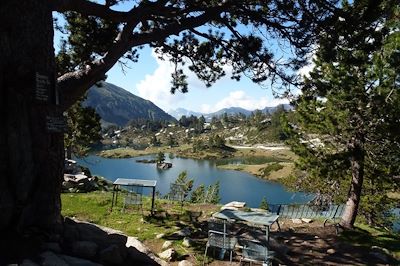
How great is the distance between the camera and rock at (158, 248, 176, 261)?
8211mm

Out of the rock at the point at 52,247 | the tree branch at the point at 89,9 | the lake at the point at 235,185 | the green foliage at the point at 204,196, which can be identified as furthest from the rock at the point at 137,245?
the lake at the point at 235,185

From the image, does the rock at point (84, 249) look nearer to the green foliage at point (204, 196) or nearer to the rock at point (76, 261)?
the rock at point (76, 261)

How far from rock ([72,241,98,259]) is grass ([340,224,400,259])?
813 centimetres

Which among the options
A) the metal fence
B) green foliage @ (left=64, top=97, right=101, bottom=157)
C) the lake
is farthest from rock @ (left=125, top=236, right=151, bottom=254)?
the lake

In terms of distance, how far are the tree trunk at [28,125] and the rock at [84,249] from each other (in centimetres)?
45

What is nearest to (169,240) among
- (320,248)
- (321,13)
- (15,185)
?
(320,248)

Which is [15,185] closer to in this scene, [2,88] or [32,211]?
[32,211]

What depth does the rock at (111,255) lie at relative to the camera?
6.01 m

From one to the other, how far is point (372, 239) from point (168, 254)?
719 centimetres

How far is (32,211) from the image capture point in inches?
235

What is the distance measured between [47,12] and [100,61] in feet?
5.83

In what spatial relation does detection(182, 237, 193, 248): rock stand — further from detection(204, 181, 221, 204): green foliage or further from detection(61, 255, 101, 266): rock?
detection(204, 181, 221, 204): green foliage

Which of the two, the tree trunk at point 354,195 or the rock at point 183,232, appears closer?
the rock at point 183,232

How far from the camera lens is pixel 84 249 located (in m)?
6.04
